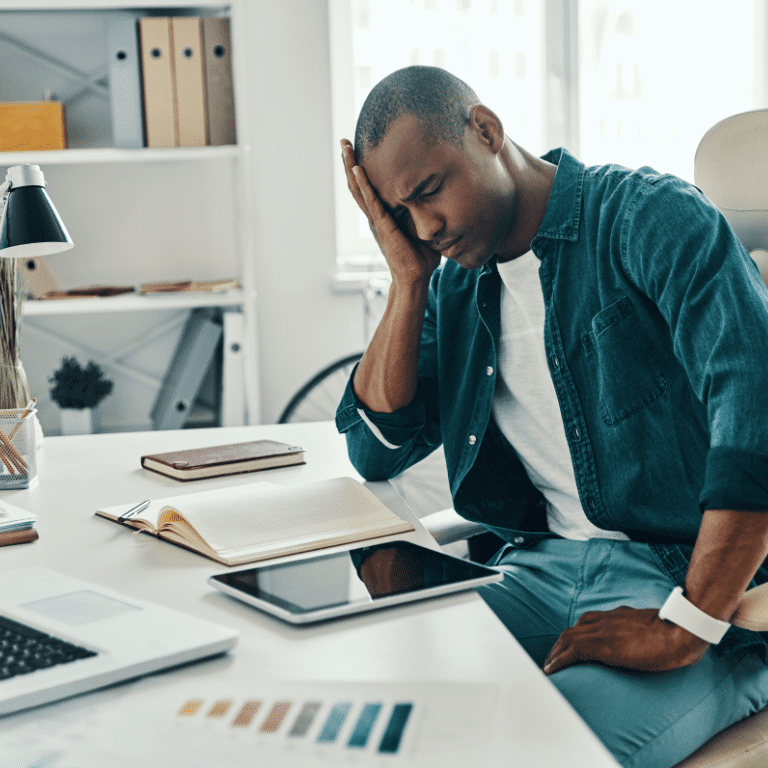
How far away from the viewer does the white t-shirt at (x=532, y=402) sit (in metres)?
1.21

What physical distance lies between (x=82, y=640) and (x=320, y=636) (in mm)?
180

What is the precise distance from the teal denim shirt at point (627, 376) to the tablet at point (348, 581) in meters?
0.28

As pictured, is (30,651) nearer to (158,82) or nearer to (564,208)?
(564,208)

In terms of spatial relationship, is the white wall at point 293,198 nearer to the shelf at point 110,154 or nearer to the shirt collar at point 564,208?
the shelf at point 110,154

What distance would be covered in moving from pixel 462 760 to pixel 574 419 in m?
0.68

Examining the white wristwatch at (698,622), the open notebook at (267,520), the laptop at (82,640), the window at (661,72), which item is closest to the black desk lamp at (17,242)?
the open notebook at (267,520)

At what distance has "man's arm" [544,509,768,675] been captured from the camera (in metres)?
0.86

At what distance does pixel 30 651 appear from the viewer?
66 centimetres

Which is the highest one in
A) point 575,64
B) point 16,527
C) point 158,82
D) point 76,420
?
point 575,64

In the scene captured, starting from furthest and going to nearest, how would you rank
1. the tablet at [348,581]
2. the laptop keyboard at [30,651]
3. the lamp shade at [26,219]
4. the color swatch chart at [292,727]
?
the lamp shade at [26,219], the tablet at [348,581], the laptop keyboard at [30,651], the color swatch chart at [292,727]

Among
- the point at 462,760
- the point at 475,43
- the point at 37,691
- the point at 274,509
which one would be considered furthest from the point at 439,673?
the point at 475,43

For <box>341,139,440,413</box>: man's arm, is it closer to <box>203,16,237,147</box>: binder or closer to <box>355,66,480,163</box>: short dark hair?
<box>355,66,480,163</box>: short dark hair

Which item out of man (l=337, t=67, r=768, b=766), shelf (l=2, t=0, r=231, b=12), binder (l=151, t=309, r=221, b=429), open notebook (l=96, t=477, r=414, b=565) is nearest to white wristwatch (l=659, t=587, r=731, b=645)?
man (l=337, t=67, r=768, b=766)

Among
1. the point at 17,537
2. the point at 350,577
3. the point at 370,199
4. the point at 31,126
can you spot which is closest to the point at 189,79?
the point at 31,126
